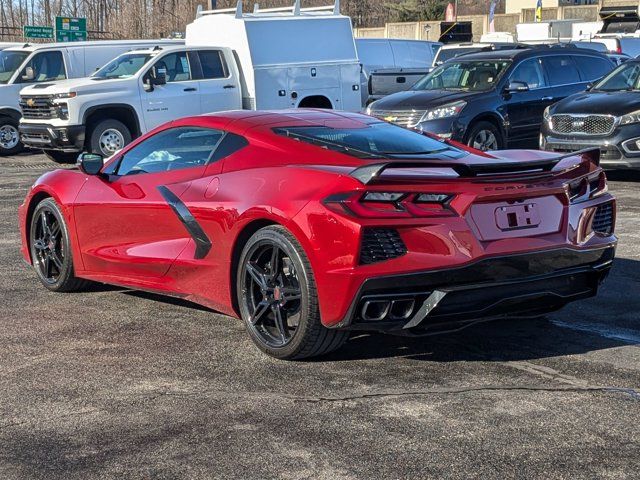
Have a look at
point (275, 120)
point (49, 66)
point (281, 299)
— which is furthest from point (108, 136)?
point (281, 299)

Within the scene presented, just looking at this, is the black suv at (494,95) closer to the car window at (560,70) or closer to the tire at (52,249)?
the car window at (560,70)

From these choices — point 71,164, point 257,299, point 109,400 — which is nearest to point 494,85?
point 71,164

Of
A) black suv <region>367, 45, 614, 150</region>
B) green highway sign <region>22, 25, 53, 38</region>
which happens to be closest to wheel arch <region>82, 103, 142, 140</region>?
black suv <region>367, 45, 614, 150</region>

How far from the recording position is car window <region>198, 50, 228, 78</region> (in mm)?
18812

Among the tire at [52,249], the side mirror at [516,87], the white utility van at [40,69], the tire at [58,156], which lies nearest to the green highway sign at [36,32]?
the white utility van at [40,69]

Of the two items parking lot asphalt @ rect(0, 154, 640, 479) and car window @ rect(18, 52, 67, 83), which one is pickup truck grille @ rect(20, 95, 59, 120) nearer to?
car window @ rect(18, 52, 67, 83)

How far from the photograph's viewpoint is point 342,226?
505cm

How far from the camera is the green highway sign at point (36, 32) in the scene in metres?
42.9

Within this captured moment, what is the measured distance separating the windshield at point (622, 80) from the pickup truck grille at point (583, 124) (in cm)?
99

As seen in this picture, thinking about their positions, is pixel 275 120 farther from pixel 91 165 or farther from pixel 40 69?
pixel 40 69

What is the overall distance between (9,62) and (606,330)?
17542 millimetres

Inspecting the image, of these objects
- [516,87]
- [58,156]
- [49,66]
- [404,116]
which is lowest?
[58,156]

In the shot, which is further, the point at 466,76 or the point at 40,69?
the point at 40,69

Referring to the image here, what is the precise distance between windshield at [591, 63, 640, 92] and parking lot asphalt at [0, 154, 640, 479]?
316 inches
